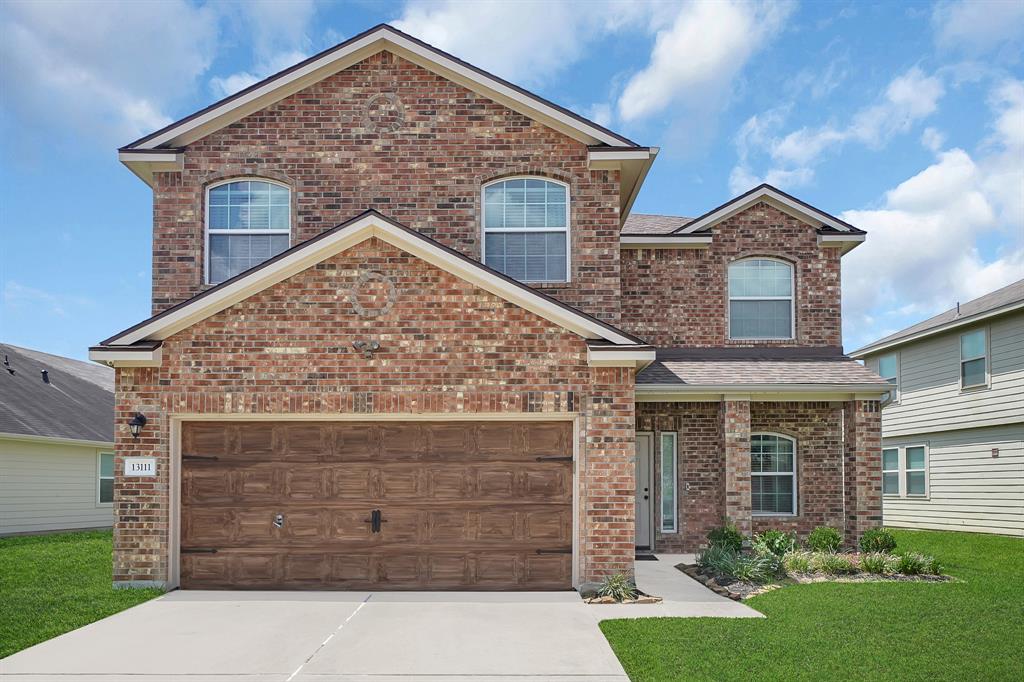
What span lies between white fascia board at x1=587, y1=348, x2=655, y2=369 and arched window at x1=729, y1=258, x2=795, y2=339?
6.49 meters

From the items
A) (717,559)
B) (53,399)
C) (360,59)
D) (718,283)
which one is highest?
(360,59)

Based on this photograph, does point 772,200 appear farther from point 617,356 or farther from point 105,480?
point 105,480

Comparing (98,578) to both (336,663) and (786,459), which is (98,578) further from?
(786,459)

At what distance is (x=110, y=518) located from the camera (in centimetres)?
2439

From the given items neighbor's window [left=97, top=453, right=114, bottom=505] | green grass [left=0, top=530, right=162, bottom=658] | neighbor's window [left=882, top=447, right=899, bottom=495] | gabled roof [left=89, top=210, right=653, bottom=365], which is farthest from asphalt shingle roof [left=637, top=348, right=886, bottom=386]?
neighbor's window [left=97, top=453, right=114, bottom=505]

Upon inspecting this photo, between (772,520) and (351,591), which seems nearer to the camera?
(351,591)

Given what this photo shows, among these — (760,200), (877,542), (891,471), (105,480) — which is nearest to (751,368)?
(760,200)

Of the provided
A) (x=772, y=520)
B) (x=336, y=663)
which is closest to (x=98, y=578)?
(x=336, y=663)

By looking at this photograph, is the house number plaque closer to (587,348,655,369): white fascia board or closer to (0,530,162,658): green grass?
(0,530,162,658): green grass

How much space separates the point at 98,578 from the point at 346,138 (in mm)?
7750

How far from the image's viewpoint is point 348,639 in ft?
28.7

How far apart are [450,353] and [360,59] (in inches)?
222

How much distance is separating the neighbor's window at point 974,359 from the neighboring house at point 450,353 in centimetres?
→ 658

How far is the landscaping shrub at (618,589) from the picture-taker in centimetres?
1094
